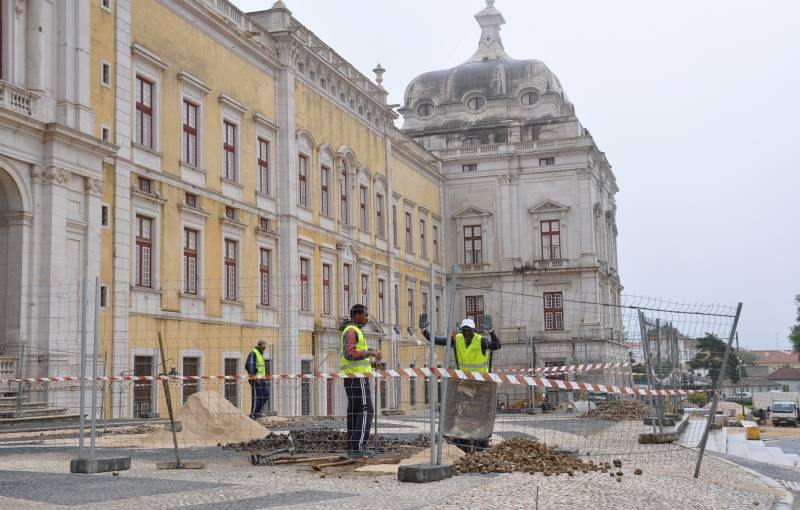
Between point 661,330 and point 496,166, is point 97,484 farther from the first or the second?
point 496,166

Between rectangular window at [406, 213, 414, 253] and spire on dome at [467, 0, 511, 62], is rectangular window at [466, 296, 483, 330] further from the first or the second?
spire on dome at [467, 0, 511, 62]

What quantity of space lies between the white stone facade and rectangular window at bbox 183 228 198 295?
26.0 m

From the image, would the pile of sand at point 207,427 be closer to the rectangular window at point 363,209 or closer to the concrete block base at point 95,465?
the concrete block base at point 95,465

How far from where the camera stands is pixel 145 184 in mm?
27578

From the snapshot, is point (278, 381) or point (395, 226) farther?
point (395, 226)

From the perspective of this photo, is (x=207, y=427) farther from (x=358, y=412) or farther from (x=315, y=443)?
(x=358, y=412)

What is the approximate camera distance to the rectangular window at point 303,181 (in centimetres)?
3723

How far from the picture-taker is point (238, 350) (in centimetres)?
3147

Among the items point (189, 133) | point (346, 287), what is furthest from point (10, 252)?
point (346, 287)

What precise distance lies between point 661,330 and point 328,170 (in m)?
21.9

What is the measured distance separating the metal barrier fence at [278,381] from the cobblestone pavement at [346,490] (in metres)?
0.97

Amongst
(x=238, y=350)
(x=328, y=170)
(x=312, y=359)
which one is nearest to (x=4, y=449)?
(x=238, y=350)

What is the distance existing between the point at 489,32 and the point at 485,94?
7.68 metres

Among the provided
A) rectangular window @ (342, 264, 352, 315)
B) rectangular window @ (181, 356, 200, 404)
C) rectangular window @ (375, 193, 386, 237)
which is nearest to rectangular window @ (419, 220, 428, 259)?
rectangular window @ (375, 193, 386, 237)
